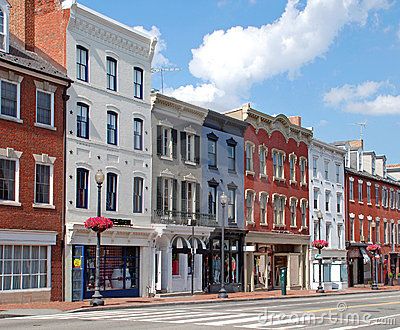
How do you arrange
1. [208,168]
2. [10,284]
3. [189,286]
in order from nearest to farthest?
[10,284], [189,286], [208,168]

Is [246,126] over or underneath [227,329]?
over

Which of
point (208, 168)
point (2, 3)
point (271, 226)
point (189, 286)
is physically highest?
point (2, 3)

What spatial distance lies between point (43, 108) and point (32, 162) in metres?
2.58

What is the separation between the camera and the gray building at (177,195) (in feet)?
127

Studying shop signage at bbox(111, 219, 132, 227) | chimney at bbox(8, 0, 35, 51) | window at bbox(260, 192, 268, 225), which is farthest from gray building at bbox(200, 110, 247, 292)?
chimney at bbox(8, 0, 35, 51)

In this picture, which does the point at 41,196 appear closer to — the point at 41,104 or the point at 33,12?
the point at 41,104

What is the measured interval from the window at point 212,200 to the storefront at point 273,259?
3.72m

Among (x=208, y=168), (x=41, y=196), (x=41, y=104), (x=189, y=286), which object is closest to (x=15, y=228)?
(x=41, y=196)

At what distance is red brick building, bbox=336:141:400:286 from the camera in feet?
207

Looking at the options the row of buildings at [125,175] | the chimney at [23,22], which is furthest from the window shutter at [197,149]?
the chimney at [23,22]

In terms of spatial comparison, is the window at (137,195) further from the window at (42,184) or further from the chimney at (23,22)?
the chimney at (23,22)

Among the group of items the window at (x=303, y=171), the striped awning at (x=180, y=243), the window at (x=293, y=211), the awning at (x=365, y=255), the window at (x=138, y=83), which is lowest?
the awning at (x=365, y=255)

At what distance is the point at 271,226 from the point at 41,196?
2281cm

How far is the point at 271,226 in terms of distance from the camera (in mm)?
50312
